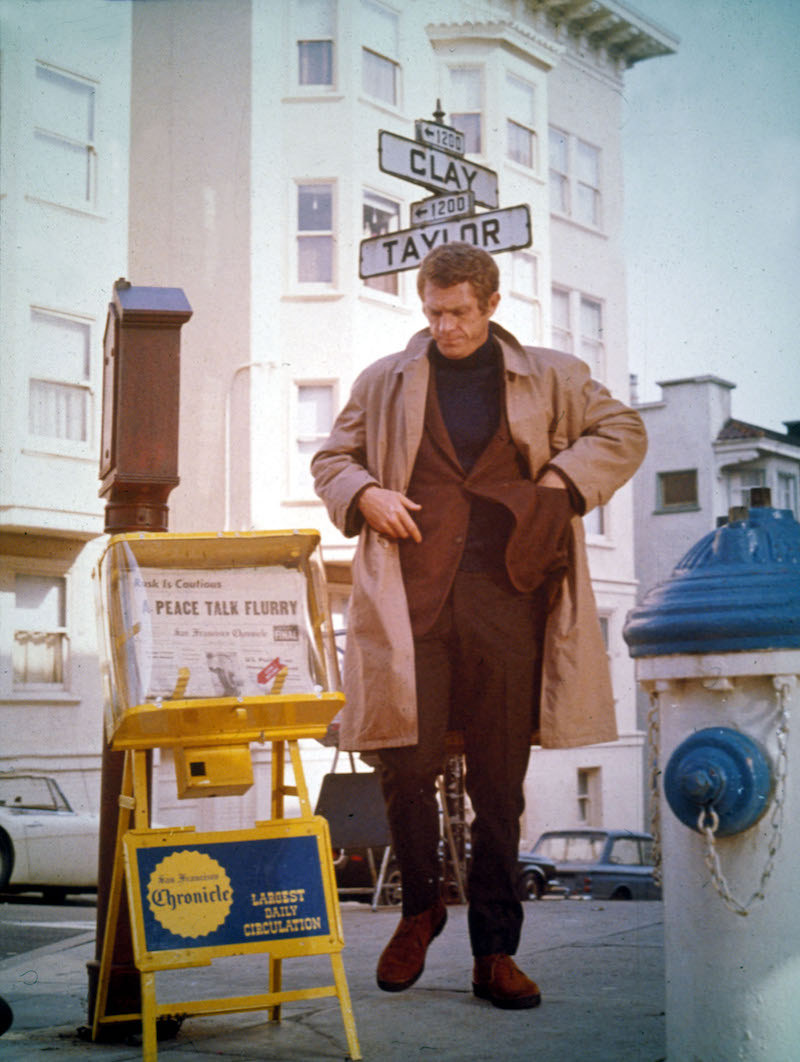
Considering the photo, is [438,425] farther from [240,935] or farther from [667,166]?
[667,166]

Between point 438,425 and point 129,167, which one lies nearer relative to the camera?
point 438,425

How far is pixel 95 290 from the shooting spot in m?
18.3

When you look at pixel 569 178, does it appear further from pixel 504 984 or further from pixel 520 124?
pixel 504 984

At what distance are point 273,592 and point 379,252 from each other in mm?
3520

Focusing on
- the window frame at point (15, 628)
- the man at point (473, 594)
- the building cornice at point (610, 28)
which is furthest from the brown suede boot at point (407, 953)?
the window frame at point (15, 628)

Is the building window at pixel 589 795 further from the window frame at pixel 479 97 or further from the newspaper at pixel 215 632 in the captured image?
the newspaper at pixel 215 632

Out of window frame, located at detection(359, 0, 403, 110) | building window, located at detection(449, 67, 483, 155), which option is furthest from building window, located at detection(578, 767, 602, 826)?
window frame, located at detection(359, 0, 403, 110)

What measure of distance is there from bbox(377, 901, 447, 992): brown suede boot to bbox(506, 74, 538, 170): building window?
18.8 meters

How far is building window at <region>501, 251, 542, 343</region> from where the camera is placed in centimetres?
2192

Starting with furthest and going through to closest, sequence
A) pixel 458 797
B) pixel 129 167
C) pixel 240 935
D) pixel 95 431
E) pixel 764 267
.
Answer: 1. pixel 129 167
2. pixel 95 431
3. pixel 458 797
4. pixel 764 267
5. pixel 240 935

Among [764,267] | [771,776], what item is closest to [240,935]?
[771,776]

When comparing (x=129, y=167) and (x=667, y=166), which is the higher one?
(x=129, y=167)

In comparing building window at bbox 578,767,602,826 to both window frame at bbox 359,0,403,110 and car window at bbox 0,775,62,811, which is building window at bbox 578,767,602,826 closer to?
car window at bbox 0,775,62,811

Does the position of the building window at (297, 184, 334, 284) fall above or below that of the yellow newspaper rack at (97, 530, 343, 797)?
above
